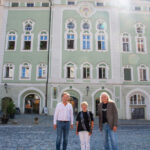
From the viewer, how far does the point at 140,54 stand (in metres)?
23.1

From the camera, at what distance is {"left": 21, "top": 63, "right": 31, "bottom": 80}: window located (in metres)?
22.2

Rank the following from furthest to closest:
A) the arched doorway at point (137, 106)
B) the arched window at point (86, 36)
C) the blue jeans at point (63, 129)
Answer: the arched window at point (86, 36) → the arched doorway at point (137, 106) → the blue jeans at point (63, 129)

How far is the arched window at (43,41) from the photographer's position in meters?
23.1

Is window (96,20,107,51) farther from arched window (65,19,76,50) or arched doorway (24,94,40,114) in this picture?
arched doorway (24,94,40,114)

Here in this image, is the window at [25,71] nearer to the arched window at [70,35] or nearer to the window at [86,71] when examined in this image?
the arched window at [70,35]

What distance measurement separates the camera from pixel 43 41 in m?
→ 23.3

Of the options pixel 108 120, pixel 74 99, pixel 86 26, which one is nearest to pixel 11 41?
pixel 86 26

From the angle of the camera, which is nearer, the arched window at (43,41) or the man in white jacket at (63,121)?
the man in white jacket at (63,121)

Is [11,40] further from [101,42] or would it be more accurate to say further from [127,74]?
[127,74]

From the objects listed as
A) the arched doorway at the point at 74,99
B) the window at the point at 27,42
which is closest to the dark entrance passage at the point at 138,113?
the arched doorway at the point at 74,99

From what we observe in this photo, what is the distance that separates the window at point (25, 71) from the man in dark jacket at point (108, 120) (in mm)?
17981

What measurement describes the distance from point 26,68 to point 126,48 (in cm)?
1391

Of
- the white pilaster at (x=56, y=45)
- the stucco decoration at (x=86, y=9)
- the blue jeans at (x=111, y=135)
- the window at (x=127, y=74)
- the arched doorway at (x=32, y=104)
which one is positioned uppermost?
the stucco decoration at (x=86, y=9)

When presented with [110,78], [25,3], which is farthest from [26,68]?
[110,78]
